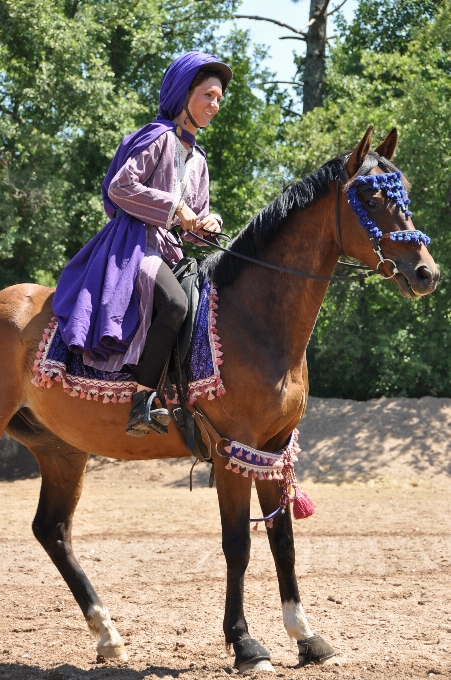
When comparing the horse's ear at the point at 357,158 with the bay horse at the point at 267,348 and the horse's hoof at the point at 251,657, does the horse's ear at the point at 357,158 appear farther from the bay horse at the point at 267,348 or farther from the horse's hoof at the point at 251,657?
the horse's hoof at the point at 251,657

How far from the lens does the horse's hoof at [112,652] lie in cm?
425

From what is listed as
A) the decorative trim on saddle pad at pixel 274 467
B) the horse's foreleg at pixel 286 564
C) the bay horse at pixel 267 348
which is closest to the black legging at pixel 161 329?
the bay horse at pixel 267 348

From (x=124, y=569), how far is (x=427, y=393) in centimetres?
859

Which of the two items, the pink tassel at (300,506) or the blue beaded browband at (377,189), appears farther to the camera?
the pink tassel at (300,506)

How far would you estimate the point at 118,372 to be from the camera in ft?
13.7

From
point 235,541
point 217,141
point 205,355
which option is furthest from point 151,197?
point 217,141

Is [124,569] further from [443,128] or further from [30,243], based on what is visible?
[443,128]

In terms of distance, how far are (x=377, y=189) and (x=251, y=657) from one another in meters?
2.34

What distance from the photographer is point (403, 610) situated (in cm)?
489

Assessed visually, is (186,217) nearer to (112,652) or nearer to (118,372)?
(118,372)

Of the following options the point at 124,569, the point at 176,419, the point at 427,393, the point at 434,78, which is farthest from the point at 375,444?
the point at 176,419

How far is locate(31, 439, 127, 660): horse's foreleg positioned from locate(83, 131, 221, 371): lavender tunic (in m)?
0.93

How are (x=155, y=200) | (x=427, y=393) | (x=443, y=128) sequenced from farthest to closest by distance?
(x=427, y=393) < (x=443, y=128) < (x=155, y=200)

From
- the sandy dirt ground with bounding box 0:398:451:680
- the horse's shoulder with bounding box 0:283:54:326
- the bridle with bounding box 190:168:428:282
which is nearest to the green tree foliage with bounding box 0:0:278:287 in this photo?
the sandy dirt ground with bounding box 0:398:451:680
